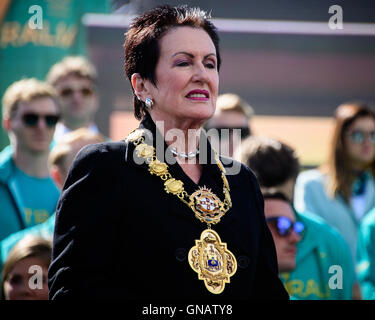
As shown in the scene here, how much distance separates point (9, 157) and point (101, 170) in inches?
94.0

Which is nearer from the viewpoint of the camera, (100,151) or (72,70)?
(100,151)

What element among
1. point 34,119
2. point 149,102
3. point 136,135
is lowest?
point 136,135

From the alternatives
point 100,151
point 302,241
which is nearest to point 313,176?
point 302,241

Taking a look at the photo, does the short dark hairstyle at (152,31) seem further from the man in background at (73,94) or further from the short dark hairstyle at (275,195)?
the man in background at (73,94)

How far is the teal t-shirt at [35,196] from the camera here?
4.14m

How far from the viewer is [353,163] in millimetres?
4867

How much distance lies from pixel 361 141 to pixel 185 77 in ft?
9.60

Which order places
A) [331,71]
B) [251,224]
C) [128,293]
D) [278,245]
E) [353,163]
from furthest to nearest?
1. [331,71]
2. [353,163]
3. [278,245]
4. [251,224]
5. [128,293]

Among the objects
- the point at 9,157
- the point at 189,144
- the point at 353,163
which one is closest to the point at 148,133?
the point at 189,144

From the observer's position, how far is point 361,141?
493cm

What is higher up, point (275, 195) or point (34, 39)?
point (34, 39)

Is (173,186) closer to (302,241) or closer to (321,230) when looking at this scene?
(302,241)

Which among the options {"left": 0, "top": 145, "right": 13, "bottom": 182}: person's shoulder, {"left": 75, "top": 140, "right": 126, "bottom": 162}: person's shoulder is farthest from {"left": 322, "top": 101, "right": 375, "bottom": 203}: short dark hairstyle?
{"left": 75, "top": 140, "right": 126, "bottom": 162}: person's shoulder

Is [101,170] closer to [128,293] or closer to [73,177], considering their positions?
[73,177]
